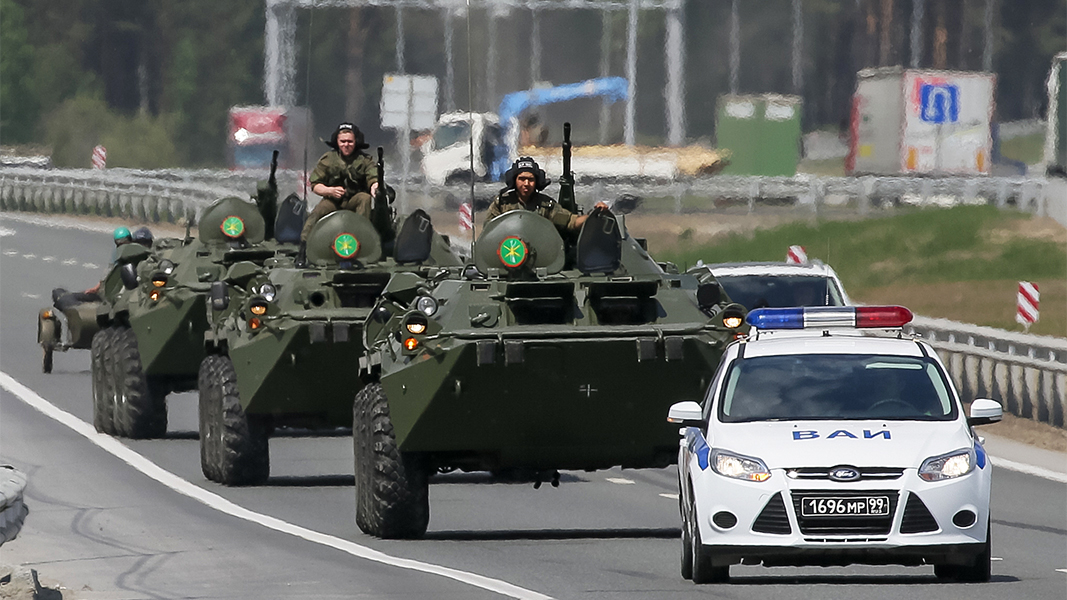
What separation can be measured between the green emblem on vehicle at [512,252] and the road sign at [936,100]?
48.8 m

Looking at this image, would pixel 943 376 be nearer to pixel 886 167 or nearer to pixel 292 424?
pixel 292 424

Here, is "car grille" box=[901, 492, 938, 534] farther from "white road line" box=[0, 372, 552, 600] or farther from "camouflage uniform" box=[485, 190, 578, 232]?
"camouflage uniform" box=[485, 190, 578, 232]

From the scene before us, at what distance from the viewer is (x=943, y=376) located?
13.6 m

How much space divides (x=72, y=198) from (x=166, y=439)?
122 ft

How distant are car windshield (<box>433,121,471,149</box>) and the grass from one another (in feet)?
51.6

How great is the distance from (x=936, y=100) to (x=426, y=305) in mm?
49670

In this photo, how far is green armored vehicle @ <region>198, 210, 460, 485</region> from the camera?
1927 centimetres

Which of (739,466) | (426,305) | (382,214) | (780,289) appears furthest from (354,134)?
(739,466)

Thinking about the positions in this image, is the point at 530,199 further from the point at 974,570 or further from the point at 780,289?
the point at 780,289

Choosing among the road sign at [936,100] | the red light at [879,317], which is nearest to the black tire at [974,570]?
the red light at [879,317]

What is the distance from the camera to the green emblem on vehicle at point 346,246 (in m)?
20.1

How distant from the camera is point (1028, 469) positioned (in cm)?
2152

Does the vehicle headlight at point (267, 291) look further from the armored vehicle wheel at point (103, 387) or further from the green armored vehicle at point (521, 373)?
the armored vehicle wheel at point (103, 387)

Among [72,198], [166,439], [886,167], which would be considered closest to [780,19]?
[886,167]
